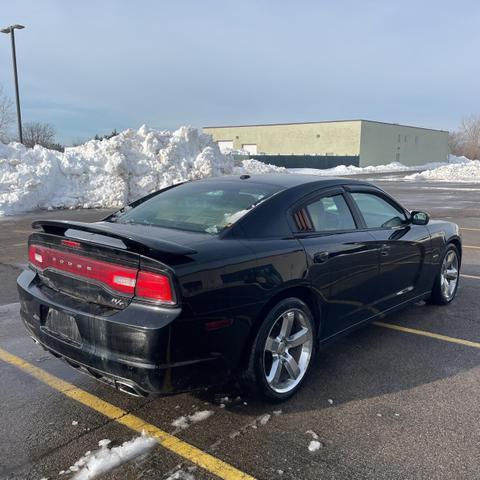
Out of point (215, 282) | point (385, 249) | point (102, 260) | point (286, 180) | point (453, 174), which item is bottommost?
point (453, 174)

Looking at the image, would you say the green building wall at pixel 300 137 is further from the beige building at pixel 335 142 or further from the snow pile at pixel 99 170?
the snow pile at pixel 99 170

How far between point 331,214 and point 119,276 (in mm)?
1871

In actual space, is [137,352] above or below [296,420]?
above

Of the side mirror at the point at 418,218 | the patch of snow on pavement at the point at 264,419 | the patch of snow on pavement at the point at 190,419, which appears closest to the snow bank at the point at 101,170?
the side mirror at the point at 418,218

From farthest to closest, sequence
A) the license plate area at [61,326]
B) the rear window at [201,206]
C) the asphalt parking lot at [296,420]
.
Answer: the rear window at [201,206] → the license plate area at [61,326] → the asphalt parking lot at [296,420]

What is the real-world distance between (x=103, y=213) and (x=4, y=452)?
12288mm

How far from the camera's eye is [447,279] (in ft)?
18.5

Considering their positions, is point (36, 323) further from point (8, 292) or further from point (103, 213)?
point (103, 213)

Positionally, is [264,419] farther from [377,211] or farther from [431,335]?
[377,211]

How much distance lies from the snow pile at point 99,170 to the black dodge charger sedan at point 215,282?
12.5m

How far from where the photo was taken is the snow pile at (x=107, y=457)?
2.65 meters

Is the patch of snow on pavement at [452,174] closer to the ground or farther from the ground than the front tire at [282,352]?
closer to the ground

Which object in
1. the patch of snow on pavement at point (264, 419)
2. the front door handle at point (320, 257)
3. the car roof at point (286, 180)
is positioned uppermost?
the car roof at point (286, 180)

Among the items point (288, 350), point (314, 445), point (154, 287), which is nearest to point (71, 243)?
point (154, 287)
